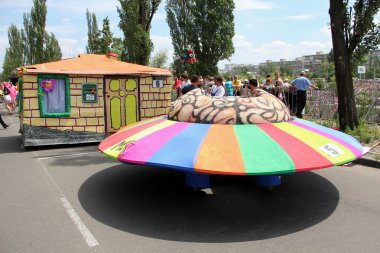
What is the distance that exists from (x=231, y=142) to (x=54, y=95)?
643 cm

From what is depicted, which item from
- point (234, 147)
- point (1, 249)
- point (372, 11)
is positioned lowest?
point (1, 249)

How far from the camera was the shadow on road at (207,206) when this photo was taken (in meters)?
3.96

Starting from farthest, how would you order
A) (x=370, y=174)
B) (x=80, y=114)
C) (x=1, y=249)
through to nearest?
(x=80, y=114)
(x=370, y=174)
(x=1, y=249)

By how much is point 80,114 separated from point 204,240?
686 centimetres

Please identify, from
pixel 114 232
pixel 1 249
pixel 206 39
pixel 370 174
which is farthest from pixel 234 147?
Result: pixel 206 39

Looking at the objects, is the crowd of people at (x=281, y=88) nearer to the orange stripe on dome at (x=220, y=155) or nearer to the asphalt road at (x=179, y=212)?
the asphalt road at (x=179, y=212)

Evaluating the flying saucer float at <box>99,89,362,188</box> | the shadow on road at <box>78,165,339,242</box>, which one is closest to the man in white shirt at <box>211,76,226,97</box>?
the flying saucer float at <box>99,89,362,188</box>

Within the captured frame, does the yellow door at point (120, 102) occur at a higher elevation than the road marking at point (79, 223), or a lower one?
higher

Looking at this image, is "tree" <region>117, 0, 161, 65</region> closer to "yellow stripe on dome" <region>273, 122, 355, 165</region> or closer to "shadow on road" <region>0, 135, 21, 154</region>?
"shadow on road" <region>0, 135, 21, 154</region>

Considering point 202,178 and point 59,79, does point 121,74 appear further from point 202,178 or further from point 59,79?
point 202,178

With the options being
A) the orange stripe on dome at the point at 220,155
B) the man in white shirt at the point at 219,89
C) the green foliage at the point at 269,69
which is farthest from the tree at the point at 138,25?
the green foliage at the point at 269,69

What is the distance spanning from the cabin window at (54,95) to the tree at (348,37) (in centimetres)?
719

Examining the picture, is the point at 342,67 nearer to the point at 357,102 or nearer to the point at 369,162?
the point at 357,102

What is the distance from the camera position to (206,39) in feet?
73.7
